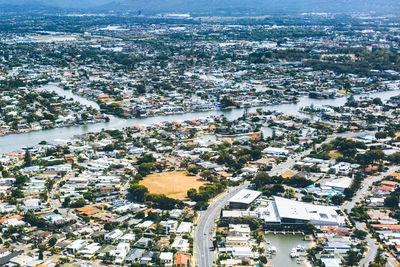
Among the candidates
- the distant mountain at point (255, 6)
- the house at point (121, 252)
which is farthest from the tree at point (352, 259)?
the distant mountain at point (255, 6)

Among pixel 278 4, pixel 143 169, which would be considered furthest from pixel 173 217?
pixel 278 4

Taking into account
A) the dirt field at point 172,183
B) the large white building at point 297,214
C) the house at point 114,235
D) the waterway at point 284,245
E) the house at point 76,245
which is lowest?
the waterway at point 284,245

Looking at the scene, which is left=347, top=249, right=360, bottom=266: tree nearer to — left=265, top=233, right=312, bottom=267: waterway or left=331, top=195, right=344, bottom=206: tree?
left=265, top=233, right=312, bottom=267: waterway

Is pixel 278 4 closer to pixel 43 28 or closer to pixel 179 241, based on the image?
pixel 43 28

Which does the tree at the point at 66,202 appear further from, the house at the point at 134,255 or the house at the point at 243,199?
the house at the point at 243,199

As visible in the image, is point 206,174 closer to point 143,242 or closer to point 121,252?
point 143,242

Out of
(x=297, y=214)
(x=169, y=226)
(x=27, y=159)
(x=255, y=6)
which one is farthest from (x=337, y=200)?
(x=255, y=6)
